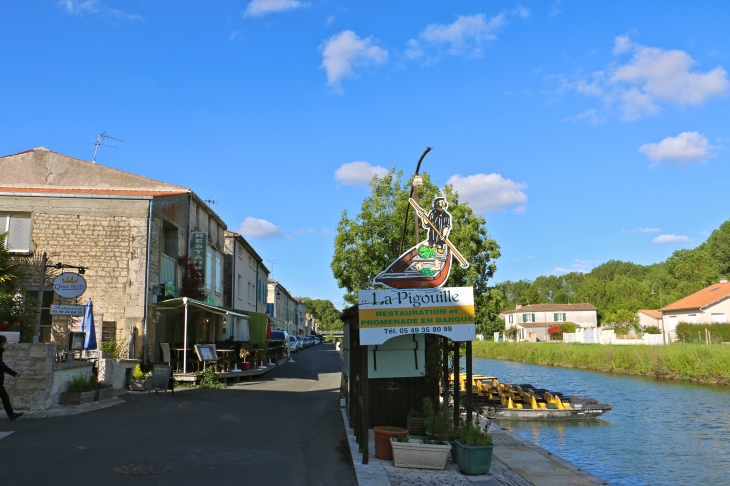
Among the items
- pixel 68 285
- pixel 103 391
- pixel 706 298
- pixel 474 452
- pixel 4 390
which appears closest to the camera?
pixel 474 452

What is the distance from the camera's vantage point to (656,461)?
530 inches

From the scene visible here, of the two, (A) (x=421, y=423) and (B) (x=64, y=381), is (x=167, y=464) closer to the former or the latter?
(A) (x=421, y=423)

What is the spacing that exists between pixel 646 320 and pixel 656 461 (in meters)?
58.1

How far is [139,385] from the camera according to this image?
16188 millimetres

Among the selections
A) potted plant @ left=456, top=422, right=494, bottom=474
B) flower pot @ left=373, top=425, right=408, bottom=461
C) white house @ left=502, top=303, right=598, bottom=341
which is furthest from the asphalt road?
white house @ left=502, top=303, right=598, bottom=341

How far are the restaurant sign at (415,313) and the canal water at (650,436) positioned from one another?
19.1 ft

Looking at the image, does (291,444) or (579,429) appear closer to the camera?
(291,444)

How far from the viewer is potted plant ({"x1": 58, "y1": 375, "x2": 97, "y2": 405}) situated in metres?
12.3

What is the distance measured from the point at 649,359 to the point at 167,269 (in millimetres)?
27470

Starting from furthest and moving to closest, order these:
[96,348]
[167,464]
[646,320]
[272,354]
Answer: [646,320] < [272,354] < [96,348] < [167,464]

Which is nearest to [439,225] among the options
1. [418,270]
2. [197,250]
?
[418,270]

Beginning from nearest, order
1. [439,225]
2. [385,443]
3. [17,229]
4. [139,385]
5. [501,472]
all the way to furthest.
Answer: [385,443] → [501,472] → [439,225] → [139,385] → [17,229]

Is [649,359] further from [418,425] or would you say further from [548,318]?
[548,318]

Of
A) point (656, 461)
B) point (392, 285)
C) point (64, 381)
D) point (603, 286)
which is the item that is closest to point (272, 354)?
point (64, 381)
